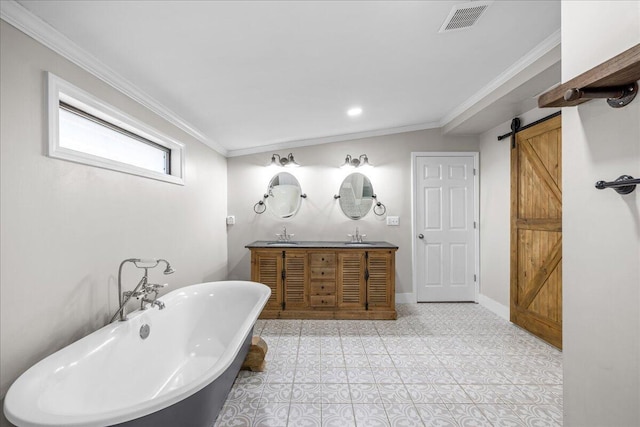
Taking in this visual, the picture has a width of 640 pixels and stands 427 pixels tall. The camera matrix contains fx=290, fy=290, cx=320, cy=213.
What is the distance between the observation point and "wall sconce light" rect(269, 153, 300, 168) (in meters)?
4.11

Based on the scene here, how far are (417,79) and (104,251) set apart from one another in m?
2.77

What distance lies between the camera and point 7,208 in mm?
1269

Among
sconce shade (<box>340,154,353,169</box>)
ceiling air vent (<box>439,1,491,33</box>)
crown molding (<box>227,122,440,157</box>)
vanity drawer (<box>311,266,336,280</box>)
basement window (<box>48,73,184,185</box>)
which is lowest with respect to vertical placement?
vanity drawer (<box>311,266,336,280</box>)

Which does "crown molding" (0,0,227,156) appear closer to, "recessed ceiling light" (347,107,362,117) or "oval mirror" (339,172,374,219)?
"recessed ceiling light" (347,107,362,117)

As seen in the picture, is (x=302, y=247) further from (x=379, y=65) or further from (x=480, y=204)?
(x=480, y=204)

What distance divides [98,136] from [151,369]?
1.61m

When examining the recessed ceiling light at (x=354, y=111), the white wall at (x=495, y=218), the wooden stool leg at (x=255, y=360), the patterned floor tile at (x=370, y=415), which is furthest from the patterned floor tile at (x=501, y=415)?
the recessed ceiling light at (x=354, y=111)

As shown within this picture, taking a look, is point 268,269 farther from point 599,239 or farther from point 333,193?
point 599,239

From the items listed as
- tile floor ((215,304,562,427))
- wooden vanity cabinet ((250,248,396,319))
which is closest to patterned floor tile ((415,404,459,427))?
tile floor ((215,304,562,427))

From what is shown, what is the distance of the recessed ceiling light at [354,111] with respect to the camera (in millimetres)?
3143

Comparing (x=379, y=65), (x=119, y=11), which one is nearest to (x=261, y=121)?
(x=379, y=65)

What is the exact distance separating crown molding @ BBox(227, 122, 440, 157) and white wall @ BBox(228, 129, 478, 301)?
0.19ft

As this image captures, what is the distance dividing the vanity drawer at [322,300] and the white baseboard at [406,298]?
1.14m

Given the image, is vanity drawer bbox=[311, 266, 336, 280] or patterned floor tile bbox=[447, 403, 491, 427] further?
vanity drawer bbox=[311, 266, 336, 280]
